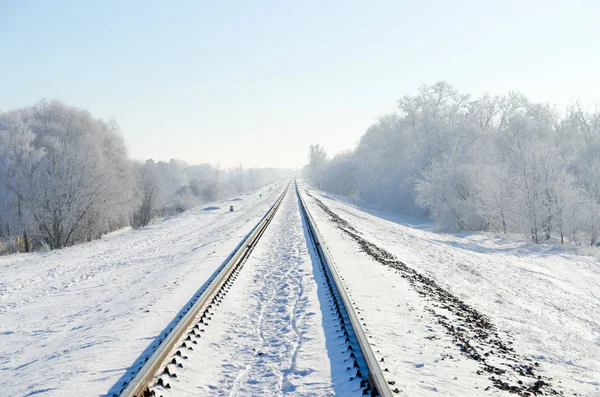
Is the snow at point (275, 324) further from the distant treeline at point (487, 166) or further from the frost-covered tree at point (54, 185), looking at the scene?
the distant treeline at point (487, 166)

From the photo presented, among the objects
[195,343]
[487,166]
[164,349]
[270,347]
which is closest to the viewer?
[164,349]

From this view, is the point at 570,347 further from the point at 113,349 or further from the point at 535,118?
the point at 535,118

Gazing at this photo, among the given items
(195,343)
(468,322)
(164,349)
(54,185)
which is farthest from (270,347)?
(54,185)

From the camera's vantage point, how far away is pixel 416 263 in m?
16.0

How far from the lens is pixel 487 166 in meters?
38.9

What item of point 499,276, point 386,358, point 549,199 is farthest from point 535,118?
point 386,358

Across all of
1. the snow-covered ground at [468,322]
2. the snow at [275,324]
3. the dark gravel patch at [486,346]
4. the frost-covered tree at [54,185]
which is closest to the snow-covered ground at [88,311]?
the snow at [275,324]

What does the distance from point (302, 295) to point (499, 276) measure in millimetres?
12096

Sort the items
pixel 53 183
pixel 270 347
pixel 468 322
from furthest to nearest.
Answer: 1. pixel 53 183
2. pixel 468 322
3. pixel 270 347

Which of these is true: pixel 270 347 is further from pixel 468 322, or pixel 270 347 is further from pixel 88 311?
pixel 88 311

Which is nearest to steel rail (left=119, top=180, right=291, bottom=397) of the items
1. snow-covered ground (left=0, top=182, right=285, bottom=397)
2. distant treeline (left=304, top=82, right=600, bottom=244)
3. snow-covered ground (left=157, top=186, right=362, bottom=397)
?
snow-covered ground (left=157, top=186, right=362, bottom=397)

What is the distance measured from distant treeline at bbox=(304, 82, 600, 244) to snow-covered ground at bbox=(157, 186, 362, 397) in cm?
3222

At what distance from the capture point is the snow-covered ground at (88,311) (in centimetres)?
553

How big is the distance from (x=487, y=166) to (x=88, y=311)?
3750 centimetres
